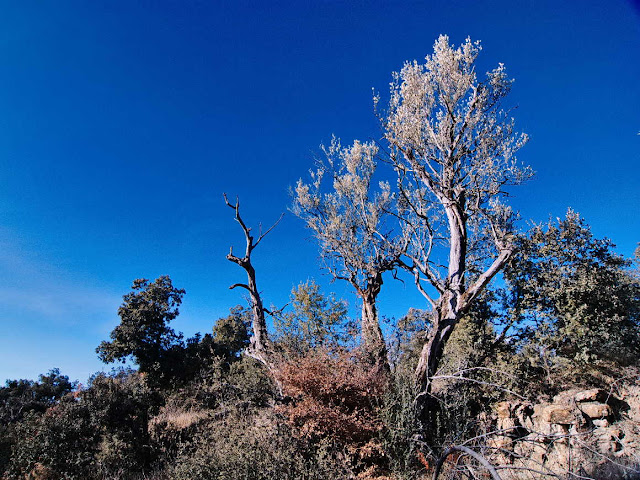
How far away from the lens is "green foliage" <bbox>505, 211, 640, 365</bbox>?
33.3 ft

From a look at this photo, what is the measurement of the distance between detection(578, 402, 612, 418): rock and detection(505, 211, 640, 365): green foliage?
1490 millimetres

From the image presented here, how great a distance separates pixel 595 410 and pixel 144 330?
22.2 m

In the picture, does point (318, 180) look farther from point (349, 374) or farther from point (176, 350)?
point (176, 350)

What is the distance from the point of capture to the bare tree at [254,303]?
10241 mm

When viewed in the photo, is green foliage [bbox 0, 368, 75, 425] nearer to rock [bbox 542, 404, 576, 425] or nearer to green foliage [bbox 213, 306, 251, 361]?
green foliage [bbox 213, 306, 251, 361]

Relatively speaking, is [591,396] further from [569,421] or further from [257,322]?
[257,322]

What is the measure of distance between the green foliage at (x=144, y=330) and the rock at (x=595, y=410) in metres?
19.9

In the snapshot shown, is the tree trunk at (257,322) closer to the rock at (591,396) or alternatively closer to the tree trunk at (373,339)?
the tree trunk at (373,339)

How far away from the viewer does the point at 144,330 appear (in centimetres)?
2142

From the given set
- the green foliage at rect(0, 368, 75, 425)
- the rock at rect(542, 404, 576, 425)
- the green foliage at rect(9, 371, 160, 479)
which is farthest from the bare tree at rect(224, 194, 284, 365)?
the green foliage at rect(0, 368, 75, 425)

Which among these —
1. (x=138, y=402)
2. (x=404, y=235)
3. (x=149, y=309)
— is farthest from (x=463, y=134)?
(x=149, y=309)

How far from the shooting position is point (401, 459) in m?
6.68

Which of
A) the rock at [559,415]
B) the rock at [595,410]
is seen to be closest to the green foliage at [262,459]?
the rock at [559,415]

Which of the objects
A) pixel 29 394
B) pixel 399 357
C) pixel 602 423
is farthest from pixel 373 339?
pixel 29 394
